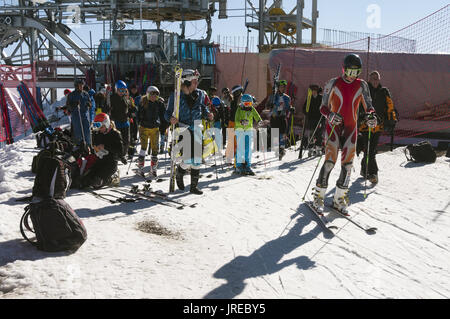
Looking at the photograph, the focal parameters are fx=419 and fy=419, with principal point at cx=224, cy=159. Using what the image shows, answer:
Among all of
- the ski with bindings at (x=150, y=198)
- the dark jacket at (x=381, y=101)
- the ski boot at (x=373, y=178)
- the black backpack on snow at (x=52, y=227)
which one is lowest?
the ski with bindings at (x=150, y=198)

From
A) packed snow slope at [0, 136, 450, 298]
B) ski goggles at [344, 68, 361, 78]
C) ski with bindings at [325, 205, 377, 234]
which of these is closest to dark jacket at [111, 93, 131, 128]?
packed snow slope at [0, 136, 450, 298]

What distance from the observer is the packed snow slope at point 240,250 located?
12.3ft

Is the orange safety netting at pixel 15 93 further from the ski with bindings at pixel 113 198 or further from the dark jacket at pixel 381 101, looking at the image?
the dark jacket at pixel 381 101

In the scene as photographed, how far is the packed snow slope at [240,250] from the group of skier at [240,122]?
63 cm

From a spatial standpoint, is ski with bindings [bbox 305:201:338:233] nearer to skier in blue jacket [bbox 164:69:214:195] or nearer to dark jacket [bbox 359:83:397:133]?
skier in blue jacket [bbox 164:69:214:195]

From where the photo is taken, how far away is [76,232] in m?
4.51

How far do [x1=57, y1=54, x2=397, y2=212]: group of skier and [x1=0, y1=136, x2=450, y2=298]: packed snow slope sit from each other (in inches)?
24.7

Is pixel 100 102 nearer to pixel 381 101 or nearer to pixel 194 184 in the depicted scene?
pixel 194 184

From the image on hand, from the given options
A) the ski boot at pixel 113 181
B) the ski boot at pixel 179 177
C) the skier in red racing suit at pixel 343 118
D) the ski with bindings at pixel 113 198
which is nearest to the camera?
the skier in red racing suit at pixel 343 118

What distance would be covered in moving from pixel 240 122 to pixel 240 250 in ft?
15.5

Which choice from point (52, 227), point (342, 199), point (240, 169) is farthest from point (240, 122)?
point (52, 227)

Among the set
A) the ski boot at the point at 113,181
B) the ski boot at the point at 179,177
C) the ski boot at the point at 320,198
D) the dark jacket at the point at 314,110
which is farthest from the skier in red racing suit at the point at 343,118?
the dark jacket at the point at 314,110

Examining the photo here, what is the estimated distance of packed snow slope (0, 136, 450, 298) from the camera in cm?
375

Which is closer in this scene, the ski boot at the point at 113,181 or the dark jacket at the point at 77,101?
the ski boot at the point at 113,181
